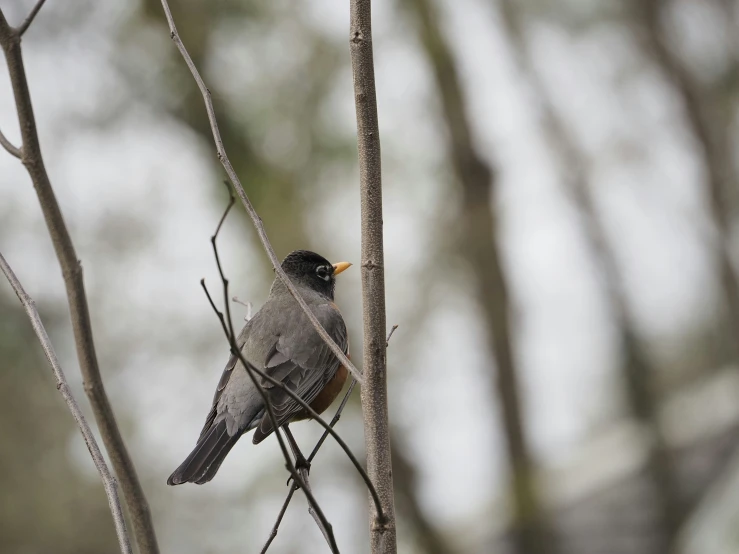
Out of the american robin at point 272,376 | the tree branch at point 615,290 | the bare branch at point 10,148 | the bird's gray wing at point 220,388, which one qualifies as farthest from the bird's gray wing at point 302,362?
the tree branch at point 615,290

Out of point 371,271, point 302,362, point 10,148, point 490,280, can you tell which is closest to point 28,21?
point 10,148

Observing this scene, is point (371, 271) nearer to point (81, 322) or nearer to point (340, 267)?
point (81, 322)

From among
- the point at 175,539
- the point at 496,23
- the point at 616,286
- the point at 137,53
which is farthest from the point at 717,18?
the point at 175,539

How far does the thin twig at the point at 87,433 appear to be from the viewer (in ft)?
5.17

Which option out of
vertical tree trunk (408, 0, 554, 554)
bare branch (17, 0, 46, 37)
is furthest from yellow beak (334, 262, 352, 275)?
vertical tree trunk (408, 0, 554, 554)

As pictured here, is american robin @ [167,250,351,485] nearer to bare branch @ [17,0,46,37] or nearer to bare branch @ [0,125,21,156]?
bare branch @ [0,125,21,156]

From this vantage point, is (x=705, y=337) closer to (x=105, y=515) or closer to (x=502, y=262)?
(x=502, y=262)

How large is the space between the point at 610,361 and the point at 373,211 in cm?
803

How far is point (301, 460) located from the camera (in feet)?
7.85

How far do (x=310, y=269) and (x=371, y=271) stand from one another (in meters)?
2.94

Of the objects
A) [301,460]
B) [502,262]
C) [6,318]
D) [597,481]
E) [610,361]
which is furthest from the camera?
[597,481]

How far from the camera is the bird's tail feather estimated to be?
2.59 m

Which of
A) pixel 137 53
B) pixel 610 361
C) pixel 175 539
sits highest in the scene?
pixel 137 53

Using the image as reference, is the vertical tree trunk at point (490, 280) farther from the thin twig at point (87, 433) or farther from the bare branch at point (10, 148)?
the bare branch at point (10, 148)
